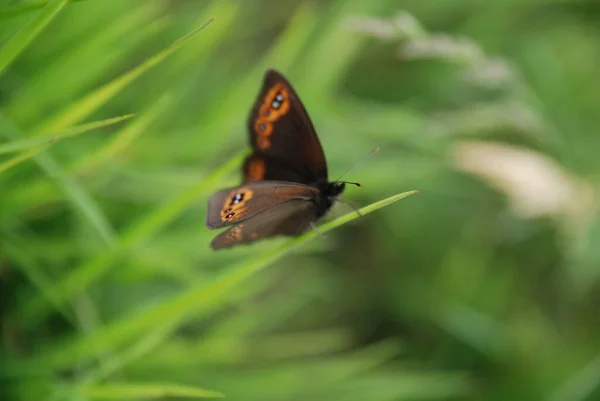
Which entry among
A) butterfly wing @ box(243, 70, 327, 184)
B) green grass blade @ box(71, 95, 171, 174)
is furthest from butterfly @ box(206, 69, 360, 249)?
green grass blade @ box(71, 95, 171, 174)

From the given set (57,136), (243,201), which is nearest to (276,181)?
(243,201)

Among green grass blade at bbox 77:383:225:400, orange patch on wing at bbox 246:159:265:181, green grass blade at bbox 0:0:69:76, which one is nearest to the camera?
green grass blade at bbox 0:0:69:76

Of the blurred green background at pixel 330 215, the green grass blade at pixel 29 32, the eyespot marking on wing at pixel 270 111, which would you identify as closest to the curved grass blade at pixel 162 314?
the blurred green background at pixel 330 215

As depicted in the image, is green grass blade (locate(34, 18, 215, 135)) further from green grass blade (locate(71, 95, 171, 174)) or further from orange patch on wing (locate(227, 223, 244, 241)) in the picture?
orange patch on wing (locate(227, 223, 244, 241))

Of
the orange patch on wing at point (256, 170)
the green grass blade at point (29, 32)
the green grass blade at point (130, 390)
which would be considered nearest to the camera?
the green grass blade at point (29, 32)

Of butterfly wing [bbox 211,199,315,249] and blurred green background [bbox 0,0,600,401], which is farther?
blurred green background [bbox 0,0,600,401]

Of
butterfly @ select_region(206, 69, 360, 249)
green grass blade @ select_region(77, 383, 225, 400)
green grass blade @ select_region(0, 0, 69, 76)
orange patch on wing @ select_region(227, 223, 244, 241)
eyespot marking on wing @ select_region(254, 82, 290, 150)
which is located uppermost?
green grass blade @ select_region(0, 0, 69, 76)

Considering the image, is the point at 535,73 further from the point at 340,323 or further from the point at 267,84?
the point at 267,84

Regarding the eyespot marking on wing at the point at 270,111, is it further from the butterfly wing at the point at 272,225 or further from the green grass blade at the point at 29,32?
the green grass blade at the point at 29,32
